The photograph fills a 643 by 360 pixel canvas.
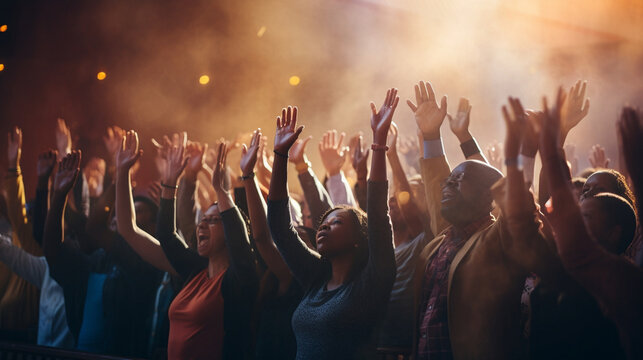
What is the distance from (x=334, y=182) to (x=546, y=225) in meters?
1.73

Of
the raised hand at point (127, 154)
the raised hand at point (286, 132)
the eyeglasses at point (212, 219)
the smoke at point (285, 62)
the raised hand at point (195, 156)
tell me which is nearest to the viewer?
the raised hand at point (286, 132)

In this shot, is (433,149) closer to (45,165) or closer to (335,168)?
(335,168)

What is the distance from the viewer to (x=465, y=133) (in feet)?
8.44

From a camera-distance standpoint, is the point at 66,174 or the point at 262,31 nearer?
the point at 66,174

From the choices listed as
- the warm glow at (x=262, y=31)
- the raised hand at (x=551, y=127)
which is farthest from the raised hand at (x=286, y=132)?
the warm glow at (x=262, y=31)

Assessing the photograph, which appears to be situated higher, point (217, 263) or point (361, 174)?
point (361, 174)

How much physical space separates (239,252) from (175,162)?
2.48ft

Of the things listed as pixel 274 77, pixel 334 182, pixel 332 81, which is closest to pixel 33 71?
pixel 274 77

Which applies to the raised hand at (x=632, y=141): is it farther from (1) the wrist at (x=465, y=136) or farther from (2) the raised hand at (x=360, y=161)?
(2) the raised hand at (x=360, y=161)

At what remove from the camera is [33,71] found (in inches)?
231

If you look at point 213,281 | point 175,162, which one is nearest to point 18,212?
point 175,162

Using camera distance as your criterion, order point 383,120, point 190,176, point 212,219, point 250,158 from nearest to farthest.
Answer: point 383,120 → point 250,158 → point 212,219 → point 190,176

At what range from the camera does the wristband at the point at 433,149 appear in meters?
2.52

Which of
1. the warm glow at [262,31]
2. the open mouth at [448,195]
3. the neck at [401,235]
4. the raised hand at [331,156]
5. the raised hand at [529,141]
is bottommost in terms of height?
the neck at [401,235]
